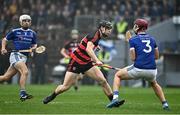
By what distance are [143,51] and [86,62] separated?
1.83m

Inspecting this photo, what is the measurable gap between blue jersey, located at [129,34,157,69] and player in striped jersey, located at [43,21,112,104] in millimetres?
1143

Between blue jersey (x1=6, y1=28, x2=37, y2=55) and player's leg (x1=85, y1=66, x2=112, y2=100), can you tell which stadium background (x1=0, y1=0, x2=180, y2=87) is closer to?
blue jersey (x1=6, y1=28, x2=37, y2=55)

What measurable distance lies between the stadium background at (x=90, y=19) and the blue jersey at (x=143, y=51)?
18454 millimetres

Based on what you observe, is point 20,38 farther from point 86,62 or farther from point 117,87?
point 117,87

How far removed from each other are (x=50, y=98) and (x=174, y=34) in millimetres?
22738

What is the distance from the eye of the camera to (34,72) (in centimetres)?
3741

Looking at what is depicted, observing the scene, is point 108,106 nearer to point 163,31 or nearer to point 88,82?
point 88,82

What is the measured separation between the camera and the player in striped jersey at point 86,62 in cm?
1827

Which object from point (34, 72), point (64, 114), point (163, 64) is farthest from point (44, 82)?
point (64, 114)

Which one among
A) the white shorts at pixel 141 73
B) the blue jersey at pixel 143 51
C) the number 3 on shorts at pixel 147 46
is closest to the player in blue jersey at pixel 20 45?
the white shorts at pixel 141 73

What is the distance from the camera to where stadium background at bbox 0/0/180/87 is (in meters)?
37.3

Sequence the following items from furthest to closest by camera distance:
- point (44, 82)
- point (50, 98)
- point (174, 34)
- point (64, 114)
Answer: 1. point (174, 34)
2. point (44, 82)
3. point (50, 98)
4. point (64, 114)

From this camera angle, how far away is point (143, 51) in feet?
57.4

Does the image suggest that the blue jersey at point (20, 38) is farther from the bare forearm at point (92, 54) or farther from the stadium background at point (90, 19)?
the stadium background at point (90, 19)
